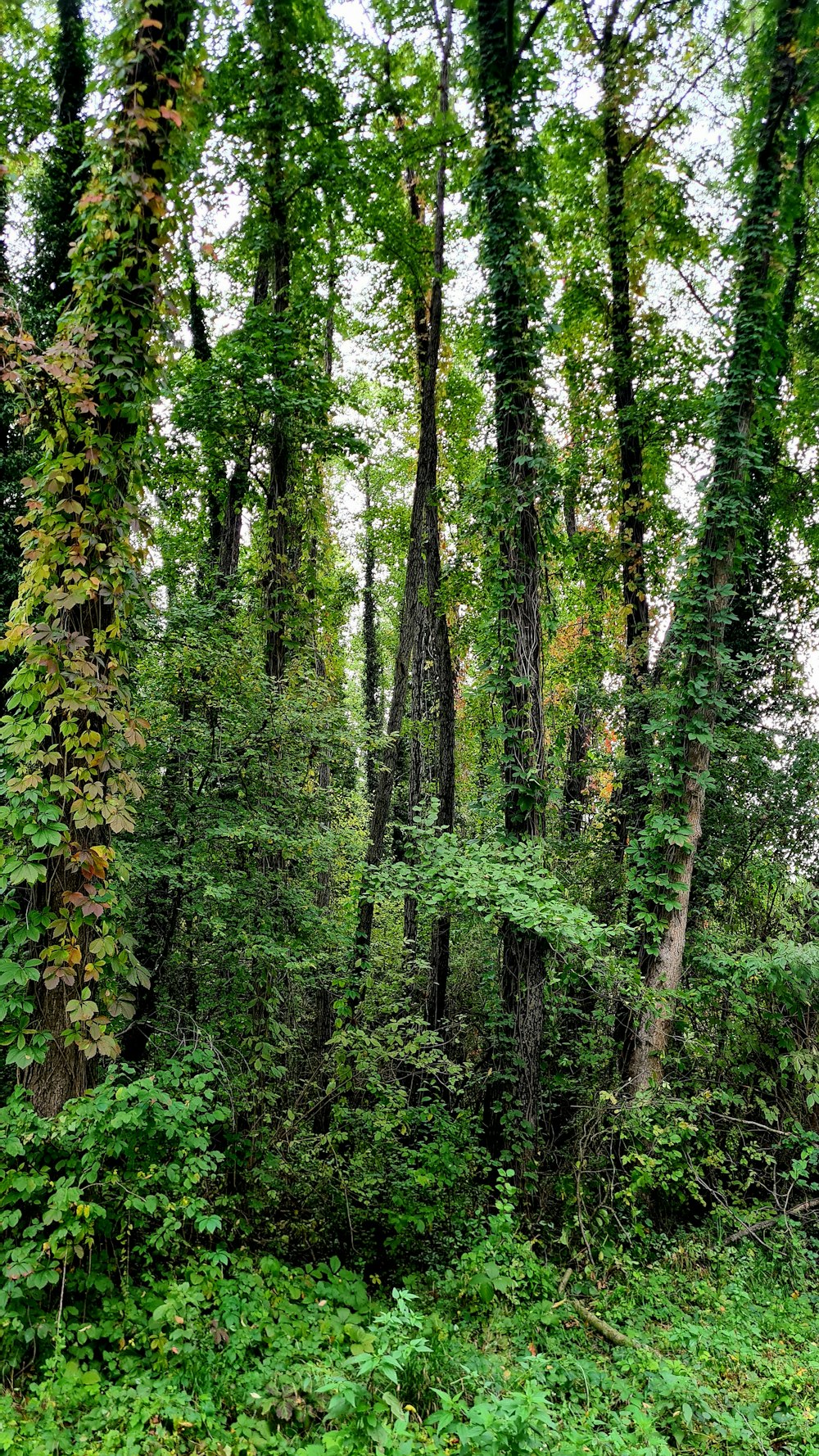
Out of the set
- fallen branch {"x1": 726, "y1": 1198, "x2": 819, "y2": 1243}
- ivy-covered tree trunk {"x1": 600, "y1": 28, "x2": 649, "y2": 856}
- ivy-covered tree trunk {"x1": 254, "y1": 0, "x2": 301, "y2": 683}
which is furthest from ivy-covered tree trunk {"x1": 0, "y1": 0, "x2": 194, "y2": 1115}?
ivy-covered tree trunk {"x1": 600, "y1": 28, "x2": 649, "y2": 856}

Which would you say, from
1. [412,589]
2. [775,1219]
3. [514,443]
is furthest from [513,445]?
[775,1219]

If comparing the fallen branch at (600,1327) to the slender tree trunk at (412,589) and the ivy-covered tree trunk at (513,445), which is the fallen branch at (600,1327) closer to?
the slender tree trunk at (412,589)

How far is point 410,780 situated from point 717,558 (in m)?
5.51

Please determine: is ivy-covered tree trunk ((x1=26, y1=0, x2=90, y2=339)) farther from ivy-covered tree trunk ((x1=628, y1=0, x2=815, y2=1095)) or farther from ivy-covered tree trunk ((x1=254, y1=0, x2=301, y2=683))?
ivy-covered tree trunk ((x1=628, y1=0, x2=815, y2=1095))

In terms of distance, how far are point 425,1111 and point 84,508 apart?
5.01 meters

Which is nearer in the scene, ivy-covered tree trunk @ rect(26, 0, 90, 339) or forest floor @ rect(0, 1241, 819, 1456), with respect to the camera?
forest floor @ rect(0, 1241, 819, 1456)

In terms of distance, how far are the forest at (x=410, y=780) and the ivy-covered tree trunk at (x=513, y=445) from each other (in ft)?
0.15

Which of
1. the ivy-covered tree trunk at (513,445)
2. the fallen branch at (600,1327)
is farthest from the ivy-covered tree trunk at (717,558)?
the fallen branch at (600,1327)

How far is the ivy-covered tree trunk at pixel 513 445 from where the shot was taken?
6781 millimetres

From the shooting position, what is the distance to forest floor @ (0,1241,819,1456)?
303 centimetres

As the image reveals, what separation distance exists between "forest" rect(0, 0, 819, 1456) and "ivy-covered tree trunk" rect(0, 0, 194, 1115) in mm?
32

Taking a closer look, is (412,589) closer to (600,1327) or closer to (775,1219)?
(600,1327)

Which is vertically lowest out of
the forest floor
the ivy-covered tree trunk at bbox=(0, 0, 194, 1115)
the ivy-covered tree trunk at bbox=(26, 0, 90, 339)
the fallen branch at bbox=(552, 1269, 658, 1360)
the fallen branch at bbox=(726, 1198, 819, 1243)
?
the fallen branch at bbox=(726, 1198, 819, 1243)

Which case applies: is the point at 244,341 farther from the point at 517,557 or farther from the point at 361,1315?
the point at 361,1315
